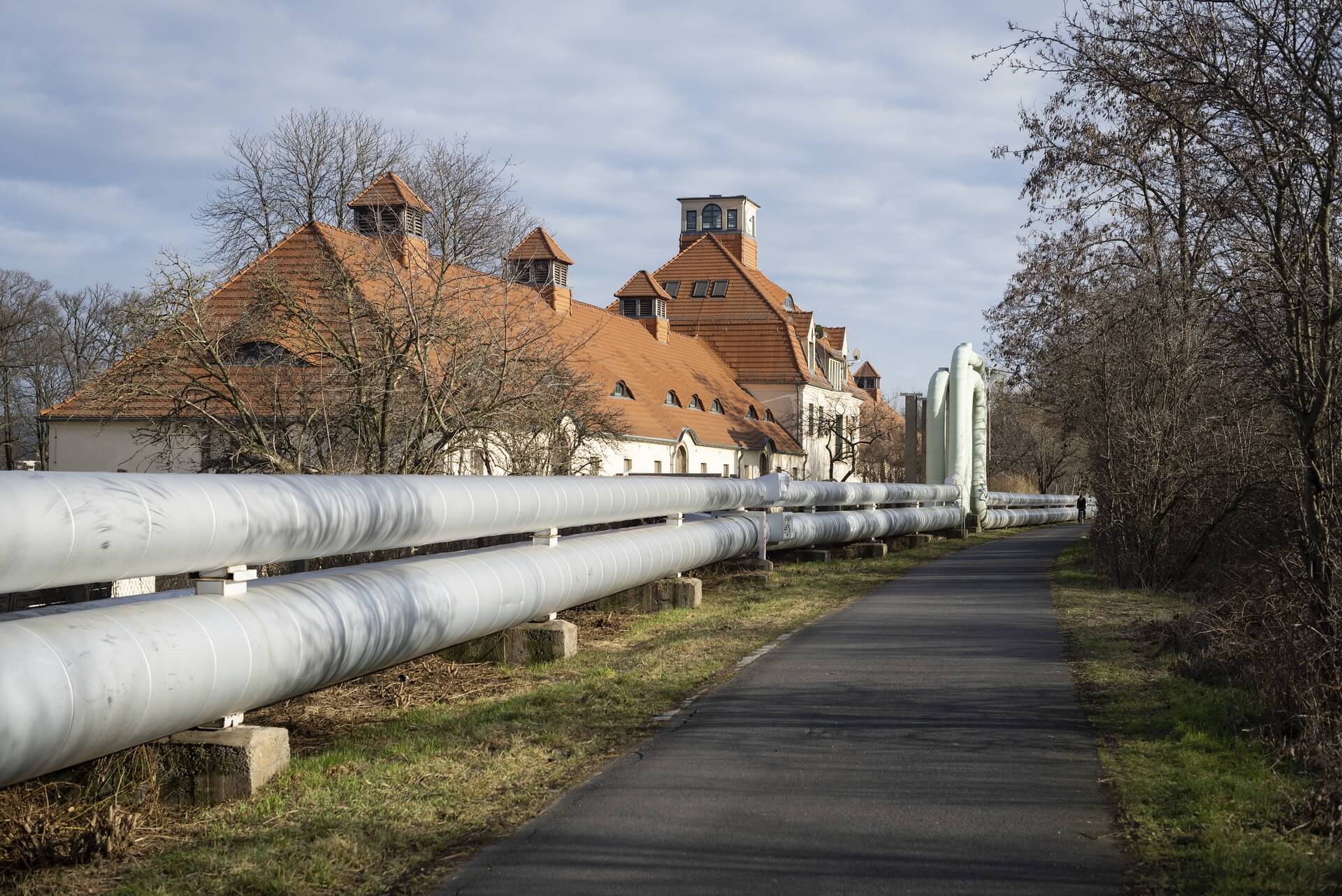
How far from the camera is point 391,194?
2556 cm

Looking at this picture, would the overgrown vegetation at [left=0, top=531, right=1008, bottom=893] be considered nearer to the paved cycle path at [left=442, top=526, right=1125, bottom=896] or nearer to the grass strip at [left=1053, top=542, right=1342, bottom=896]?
the paved cycle path at [left=442, top=526, right=1125, bottom=896]

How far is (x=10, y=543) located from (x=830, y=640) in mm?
8195

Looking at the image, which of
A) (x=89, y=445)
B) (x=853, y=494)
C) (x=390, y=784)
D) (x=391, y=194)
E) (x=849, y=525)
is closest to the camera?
(x=390, y=784)

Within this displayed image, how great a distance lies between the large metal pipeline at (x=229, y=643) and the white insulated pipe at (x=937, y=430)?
32159 mm

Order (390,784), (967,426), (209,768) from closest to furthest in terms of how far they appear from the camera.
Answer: (209,768) < (390,784) < (967,426)

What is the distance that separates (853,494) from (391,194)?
11.4m

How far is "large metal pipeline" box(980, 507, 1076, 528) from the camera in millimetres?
42625

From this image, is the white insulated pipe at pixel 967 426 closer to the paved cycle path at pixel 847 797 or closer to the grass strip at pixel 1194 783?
the grass strip at pixel 1194 783

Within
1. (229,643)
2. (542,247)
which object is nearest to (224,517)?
(229,643)

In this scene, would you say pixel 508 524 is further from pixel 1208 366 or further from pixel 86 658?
pixel 1208 366

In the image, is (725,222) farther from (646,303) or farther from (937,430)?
(937,430)

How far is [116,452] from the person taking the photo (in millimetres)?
34438

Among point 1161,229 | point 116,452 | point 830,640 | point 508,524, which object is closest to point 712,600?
point 830,640

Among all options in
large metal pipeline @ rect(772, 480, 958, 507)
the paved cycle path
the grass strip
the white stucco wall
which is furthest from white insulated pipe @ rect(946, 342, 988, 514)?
the paved cycle path
